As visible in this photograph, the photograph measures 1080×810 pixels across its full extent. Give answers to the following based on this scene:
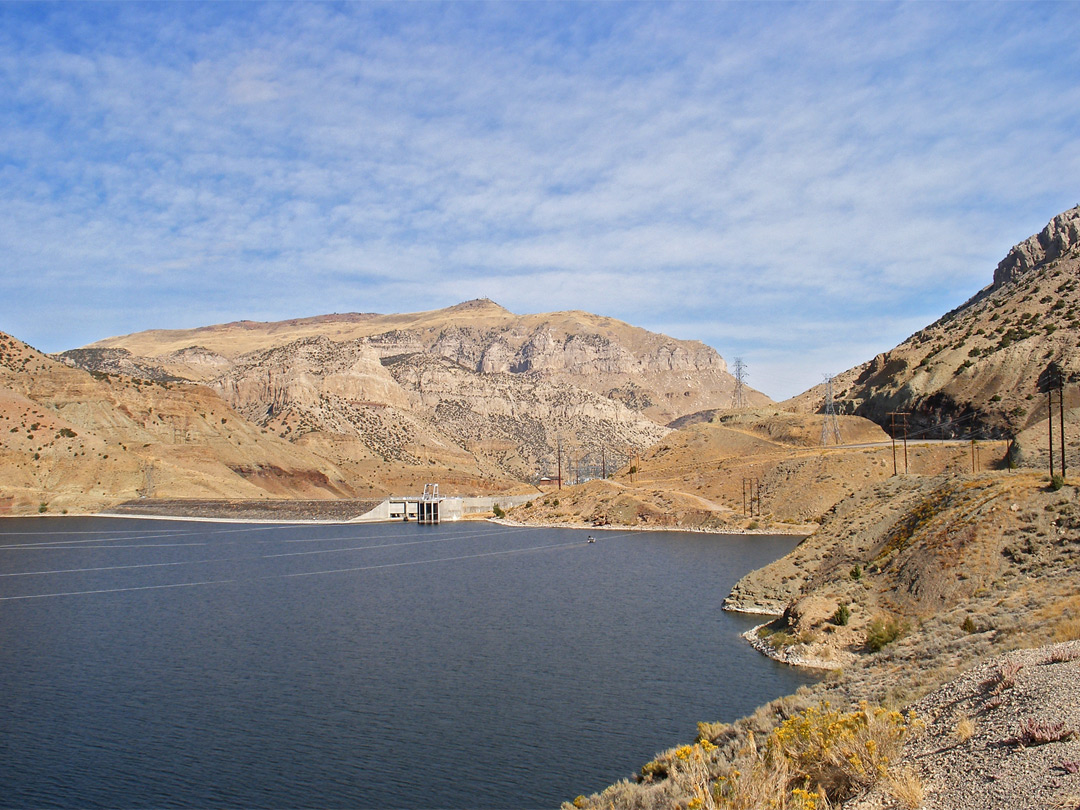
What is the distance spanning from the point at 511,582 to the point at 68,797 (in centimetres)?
3745

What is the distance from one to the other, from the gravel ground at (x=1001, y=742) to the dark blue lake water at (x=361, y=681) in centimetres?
1019

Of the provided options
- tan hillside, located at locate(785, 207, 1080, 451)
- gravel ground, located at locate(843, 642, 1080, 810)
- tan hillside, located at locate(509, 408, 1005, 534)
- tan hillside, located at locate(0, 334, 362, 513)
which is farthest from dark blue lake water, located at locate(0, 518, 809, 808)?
tan hillside, located at locate(0, 334, 362, 513)

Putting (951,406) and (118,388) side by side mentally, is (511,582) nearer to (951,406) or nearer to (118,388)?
(951,406)

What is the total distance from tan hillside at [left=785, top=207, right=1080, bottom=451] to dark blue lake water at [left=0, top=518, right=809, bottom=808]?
1380 inches

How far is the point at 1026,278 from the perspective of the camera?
11062 centimetres

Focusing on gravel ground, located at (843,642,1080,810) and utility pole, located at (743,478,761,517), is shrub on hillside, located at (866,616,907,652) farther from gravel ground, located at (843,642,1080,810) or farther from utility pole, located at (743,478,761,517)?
utility pole, located at (743,478,761,517)

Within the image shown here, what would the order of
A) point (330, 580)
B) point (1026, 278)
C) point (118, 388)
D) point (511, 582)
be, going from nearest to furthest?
point (511, 582), point (330, 580), point (1026, 278), point (118, 388)

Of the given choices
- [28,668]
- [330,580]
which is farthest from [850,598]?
[330,580]

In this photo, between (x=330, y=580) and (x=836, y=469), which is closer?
(x=330, y=580)

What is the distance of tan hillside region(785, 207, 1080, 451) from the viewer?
273 ft

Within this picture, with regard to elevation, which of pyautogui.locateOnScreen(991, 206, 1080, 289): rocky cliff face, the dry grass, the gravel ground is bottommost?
the dry grass

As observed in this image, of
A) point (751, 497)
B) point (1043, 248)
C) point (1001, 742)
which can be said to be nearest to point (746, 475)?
point (751, 497)

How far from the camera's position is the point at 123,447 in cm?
11912

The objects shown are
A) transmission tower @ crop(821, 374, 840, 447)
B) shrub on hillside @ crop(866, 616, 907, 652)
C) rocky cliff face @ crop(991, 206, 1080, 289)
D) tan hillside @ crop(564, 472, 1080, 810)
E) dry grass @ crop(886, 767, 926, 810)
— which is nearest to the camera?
dry grass @ crop(886, 767, 926, 810)
